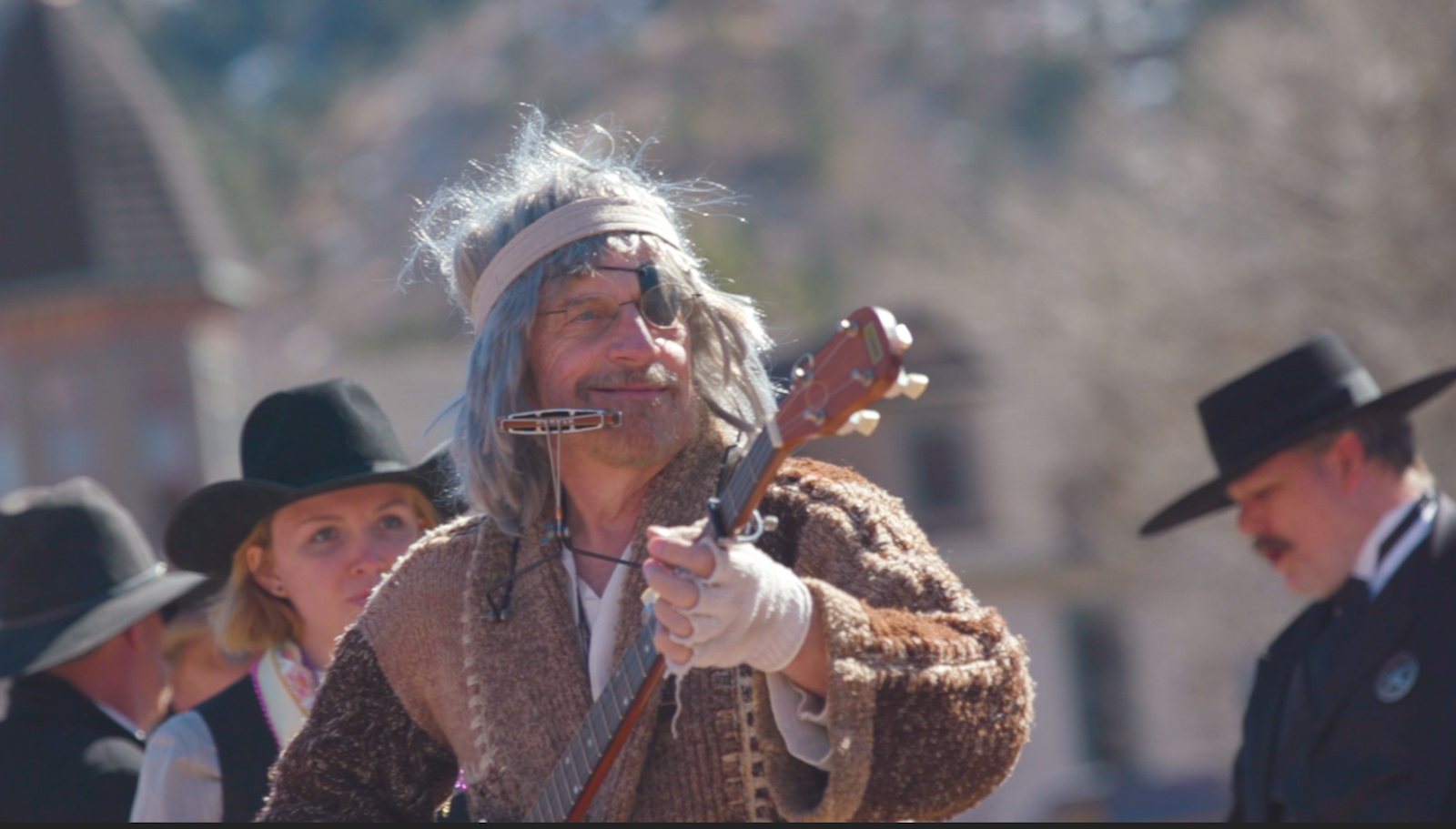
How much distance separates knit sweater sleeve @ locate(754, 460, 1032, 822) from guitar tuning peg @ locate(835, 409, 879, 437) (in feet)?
1.08

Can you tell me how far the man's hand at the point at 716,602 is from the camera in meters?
2.59

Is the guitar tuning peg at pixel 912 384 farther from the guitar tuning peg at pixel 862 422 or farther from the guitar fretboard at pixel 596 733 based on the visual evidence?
the guitar fretboard at pixel 596 733

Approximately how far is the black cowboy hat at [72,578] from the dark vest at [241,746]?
0.82 metres

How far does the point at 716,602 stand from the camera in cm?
259

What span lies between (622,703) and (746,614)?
355 millimetres

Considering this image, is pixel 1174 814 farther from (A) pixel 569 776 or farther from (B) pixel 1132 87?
(B) pixel 1132 87

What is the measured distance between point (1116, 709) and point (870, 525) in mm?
29907

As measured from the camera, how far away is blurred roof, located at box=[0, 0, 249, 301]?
21875 millimetres

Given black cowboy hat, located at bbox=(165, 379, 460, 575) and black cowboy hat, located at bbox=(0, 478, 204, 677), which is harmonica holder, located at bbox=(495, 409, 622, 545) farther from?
black cowboy hat, located at bbox=(0, 478, 204, 677)

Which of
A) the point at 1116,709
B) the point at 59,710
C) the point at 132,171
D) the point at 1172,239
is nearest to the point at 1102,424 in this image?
the point at 1172,239

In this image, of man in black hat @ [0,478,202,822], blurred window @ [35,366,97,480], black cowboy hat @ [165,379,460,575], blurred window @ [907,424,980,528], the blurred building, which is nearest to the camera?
black cowboy hat @ [165,379,460,575]

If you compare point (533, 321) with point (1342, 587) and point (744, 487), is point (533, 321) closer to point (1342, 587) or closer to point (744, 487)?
point (744, 487)

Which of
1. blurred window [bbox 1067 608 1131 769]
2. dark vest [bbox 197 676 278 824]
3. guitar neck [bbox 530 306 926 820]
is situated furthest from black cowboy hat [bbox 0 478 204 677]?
blurred window [bbox 1067 608 1131 769]

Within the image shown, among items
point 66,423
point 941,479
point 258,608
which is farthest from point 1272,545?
point 941,479
